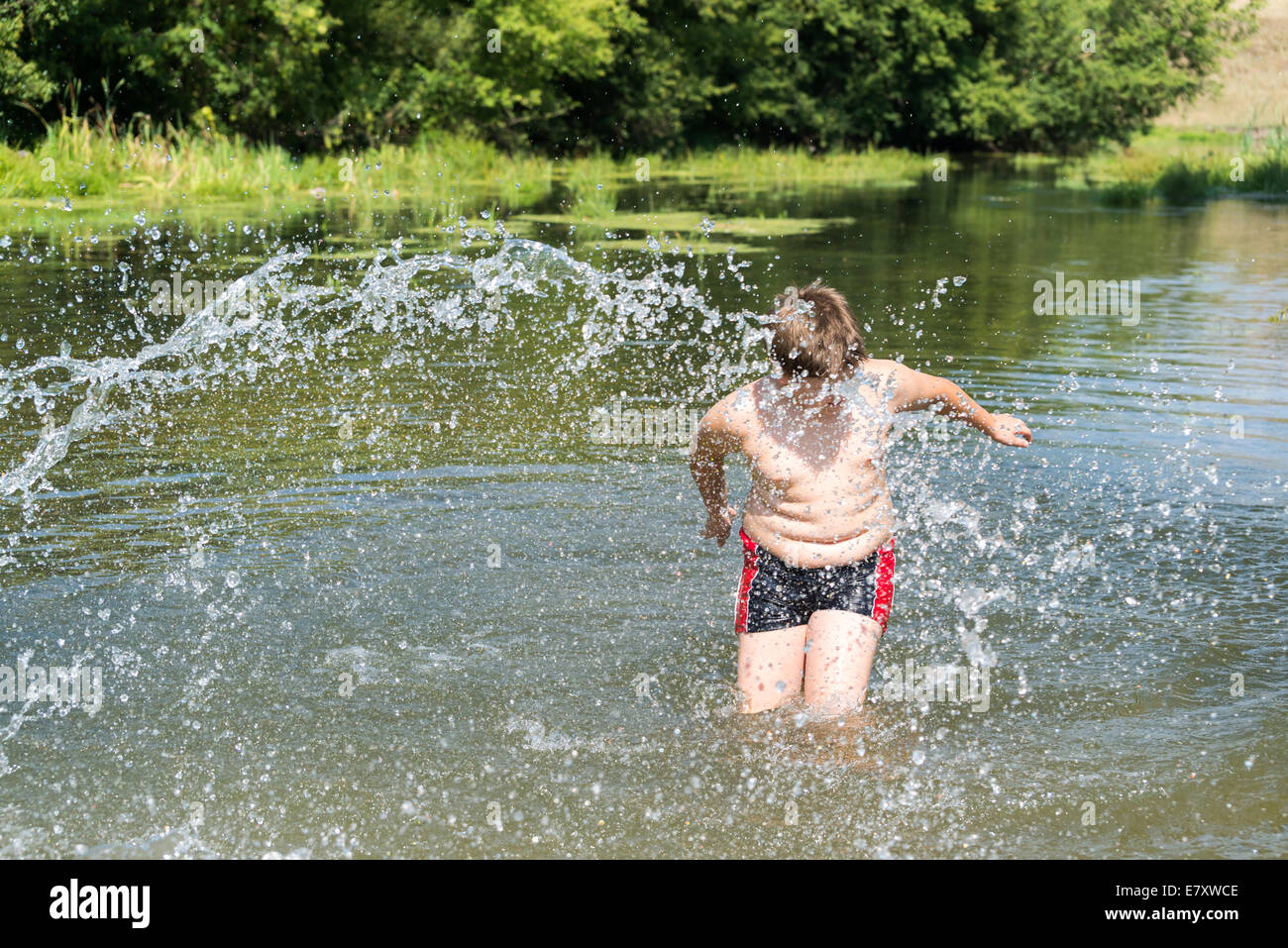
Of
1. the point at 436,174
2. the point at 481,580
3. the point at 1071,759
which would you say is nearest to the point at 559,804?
the point at 1071,759

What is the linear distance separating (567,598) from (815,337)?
7.19 feet

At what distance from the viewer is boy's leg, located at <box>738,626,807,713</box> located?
5.16 meters

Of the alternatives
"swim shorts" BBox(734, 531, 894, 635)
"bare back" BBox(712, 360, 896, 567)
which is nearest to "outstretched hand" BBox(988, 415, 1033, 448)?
"bare back" BBox(712, 360, 896, 567)

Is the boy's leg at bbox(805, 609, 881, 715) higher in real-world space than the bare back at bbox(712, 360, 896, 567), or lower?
lower

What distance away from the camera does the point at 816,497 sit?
5082 millimetres

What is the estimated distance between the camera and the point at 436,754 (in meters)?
5.03

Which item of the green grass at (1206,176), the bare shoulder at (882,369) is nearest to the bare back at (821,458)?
the bare shoulder at (882,369)

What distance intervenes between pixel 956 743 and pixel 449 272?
11.7 metres

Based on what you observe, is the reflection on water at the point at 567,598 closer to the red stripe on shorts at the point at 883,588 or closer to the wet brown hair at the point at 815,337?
the red stripe on shorts at the point at 883,588

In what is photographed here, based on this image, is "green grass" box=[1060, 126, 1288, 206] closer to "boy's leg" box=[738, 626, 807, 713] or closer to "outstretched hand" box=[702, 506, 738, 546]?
"outstretched hand" box=[702, 506, 738, 546]

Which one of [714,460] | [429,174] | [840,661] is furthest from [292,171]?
[840,661]

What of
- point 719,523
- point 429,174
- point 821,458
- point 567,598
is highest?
point 429,174

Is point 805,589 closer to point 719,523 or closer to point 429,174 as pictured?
point 719,523

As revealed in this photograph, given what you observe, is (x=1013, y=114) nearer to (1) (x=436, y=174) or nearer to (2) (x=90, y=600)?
(1) (x=436, y=174)
